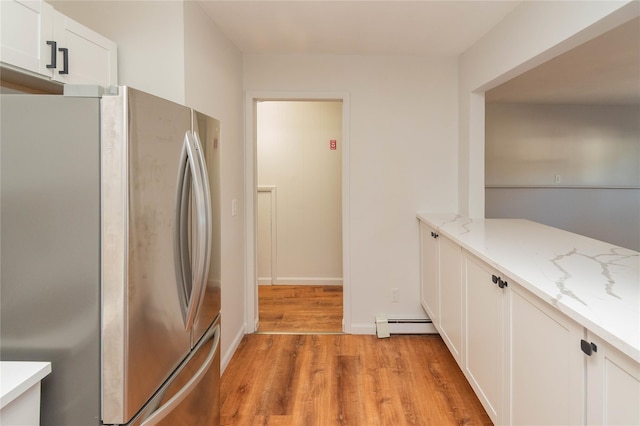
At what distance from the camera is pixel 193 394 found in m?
1.39

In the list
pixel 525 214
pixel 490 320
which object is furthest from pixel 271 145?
pixel 525 214

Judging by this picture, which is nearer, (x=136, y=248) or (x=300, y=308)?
(x=136, y=248)

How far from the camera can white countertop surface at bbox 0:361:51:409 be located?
85 cm

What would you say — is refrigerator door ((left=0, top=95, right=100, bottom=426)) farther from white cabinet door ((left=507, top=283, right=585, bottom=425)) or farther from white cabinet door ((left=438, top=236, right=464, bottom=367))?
white cabinet door ((left=438, top=236, right=464, bottom=367))

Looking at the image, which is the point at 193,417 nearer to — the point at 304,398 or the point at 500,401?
the point at 304,398

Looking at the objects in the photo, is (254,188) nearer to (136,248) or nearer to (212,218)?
(212,218)

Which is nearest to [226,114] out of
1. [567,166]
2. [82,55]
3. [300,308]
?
[82,55]

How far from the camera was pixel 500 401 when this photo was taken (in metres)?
1.51

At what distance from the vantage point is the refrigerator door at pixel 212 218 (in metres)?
1.44

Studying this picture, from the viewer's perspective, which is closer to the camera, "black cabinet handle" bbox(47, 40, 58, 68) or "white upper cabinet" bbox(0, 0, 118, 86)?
"white upper cabinet" bbox(0, 0, 118, 86)

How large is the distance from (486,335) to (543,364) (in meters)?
0.46

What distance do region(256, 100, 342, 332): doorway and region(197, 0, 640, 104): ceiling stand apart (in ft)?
4.36

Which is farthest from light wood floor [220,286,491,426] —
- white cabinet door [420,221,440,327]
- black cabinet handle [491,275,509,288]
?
black cabinet handle [491,275,509,288]

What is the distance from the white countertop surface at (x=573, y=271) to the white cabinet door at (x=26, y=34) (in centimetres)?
198
